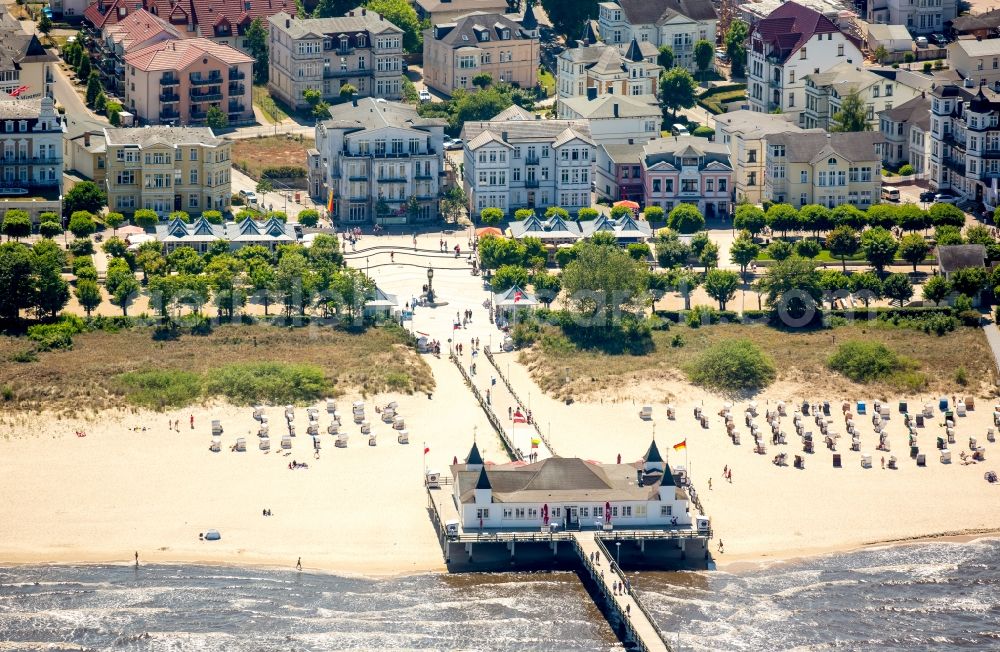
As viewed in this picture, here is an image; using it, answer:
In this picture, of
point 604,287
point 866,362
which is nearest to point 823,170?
point 604,287

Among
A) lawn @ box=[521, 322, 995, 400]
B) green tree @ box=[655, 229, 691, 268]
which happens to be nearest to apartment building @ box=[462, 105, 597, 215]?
green tree @ box=[655, 229, 691, 268]

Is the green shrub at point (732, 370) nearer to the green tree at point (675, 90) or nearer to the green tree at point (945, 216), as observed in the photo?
the green tree at point (945, 216)

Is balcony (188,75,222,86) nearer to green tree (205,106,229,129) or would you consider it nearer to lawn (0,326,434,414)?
green tree (205,106,229,129)

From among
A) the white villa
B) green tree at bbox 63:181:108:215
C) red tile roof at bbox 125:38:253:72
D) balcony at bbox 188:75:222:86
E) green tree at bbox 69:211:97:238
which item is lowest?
the white villa

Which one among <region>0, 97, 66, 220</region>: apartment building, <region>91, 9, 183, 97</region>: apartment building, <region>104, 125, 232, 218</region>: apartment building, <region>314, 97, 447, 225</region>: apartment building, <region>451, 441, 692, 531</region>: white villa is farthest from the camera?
<region>91, 9, 183, 97</region>: apartment building

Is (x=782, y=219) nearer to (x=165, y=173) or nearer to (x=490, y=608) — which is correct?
(x=165, y=173)

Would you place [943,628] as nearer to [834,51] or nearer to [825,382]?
[825,382]

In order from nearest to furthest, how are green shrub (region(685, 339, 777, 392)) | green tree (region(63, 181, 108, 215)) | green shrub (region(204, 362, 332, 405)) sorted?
green shrub (region(204, 362, 332, 405))
green shrub (region(685, 339, 777, 392))
green tree (region(63, 181, 108, 215))
